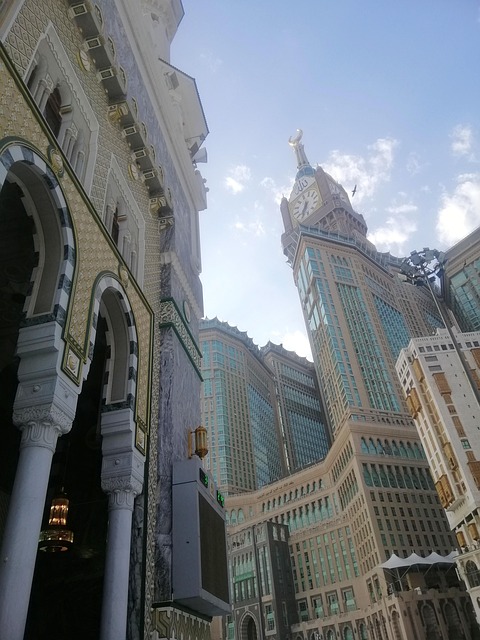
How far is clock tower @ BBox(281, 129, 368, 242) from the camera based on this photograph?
365 feet

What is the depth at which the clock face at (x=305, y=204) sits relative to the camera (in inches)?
4651

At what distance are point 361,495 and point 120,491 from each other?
58.7 meters

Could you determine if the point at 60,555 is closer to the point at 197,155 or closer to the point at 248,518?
the point at 197,155

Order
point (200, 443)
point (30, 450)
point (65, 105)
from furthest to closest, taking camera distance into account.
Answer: point (200, 443) → point (65, 105) → point (30, 450)

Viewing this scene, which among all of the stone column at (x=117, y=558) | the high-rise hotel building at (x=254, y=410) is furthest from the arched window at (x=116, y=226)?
the high-rise hotel building at (x=254, y=410)

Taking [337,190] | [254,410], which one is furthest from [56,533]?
[337,190]

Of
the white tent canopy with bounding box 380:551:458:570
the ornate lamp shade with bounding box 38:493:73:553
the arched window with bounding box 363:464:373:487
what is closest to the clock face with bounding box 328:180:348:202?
the arched window with bounding box 363:464:373:487

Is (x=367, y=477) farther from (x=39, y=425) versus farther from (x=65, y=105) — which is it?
(x=39, y=425)

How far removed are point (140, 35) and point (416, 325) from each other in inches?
3827

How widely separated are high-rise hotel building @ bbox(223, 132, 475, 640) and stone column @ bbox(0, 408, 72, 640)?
49.9m

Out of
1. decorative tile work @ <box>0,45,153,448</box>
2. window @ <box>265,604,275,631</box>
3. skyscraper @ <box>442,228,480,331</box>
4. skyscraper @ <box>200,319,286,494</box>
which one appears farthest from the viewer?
skyscraper @ <box>200,319,286,494</box>

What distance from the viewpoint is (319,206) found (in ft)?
380

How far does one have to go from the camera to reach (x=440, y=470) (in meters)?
43.7

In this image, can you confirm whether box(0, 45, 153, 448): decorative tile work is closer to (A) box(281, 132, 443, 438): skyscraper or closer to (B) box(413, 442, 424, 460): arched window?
(A) box(281, 132, 443, 438): skyscraper
